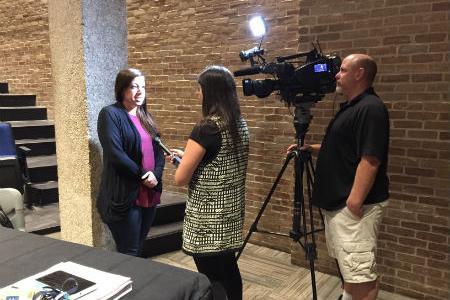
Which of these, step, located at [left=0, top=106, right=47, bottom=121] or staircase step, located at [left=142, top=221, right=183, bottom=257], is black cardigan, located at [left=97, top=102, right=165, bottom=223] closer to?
staircase step, located at [left=142, top=221, right=183, bottom=257]

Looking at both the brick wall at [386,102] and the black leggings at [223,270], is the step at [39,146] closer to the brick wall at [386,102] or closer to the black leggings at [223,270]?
the brick wall at [386,102]

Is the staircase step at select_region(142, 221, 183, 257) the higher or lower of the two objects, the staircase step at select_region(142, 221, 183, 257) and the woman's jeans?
the lower

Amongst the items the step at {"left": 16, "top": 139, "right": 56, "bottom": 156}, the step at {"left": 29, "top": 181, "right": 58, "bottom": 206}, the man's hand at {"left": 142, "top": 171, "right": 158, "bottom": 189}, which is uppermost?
the man's hand at {"left": 142, "top": 171, "right": 158, "bottom": 189}

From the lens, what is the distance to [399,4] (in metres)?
2.41

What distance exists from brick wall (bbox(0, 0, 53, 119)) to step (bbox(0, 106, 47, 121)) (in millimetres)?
100

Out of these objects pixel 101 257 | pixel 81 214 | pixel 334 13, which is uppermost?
pixel 334 13

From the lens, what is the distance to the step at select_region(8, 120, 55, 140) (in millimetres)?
4805

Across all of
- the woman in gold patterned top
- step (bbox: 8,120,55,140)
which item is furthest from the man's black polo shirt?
step (bbox: 8,120,55,140)

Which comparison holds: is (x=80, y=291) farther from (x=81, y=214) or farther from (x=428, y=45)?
(x=428, y=45)

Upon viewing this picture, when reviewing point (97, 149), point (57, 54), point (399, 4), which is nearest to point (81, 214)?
point (97, 149)

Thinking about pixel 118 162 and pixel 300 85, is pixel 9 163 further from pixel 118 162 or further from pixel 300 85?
pixel 300 85

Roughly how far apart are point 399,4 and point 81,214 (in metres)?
2.30

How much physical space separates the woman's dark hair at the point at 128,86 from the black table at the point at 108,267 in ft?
2.81

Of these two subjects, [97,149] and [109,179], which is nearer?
[109,179]
